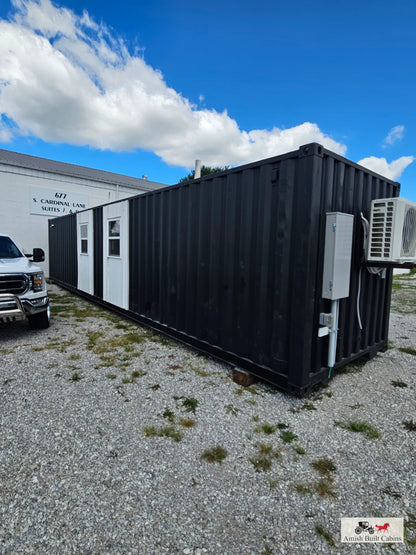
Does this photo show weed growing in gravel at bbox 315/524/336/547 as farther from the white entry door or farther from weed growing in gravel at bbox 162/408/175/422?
the white entry door

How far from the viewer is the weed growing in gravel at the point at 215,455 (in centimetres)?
208

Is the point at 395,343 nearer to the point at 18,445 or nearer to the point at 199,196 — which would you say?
the point at 199,196

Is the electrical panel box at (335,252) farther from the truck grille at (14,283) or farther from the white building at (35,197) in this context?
the white building at (35,197)

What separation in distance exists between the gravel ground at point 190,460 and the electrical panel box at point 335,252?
1.20m

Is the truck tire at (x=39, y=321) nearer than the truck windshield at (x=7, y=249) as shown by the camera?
Yes

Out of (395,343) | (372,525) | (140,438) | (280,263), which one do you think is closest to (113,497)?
(140,438)

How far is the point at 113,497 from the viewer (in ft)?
5.67

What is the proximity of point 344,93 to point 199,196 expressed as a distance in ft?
19.3

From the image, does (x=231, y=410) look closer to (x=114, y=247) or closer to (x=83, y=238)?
(x=114, y=247)

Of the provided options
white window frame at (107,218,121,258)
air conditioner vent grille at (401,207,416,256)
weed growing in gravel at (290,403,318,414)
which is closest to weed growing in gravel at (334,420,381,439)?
weed growing in gravel at (290,403,318,414)

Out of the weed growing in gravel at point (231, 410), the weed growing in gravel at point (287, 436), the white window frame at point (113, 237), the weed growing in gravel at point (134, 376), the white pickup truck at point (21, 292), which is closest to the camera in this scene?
the weed growing in gravel at point (287, 436)

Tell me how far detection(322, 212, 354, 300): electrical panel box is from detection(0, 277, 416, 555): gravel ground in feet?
3.95

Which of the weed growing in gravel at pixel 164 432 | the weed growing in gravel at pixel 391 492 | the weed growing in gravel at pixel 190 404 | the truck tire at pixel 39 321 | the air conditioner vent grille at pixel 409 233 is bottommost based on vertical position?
the weed growing in gravel at pixel 190 404

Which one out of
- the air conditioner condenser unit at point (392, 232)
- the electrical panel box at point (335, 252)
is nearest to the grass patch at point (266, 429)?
the electrical panel box at point (335, 252)
